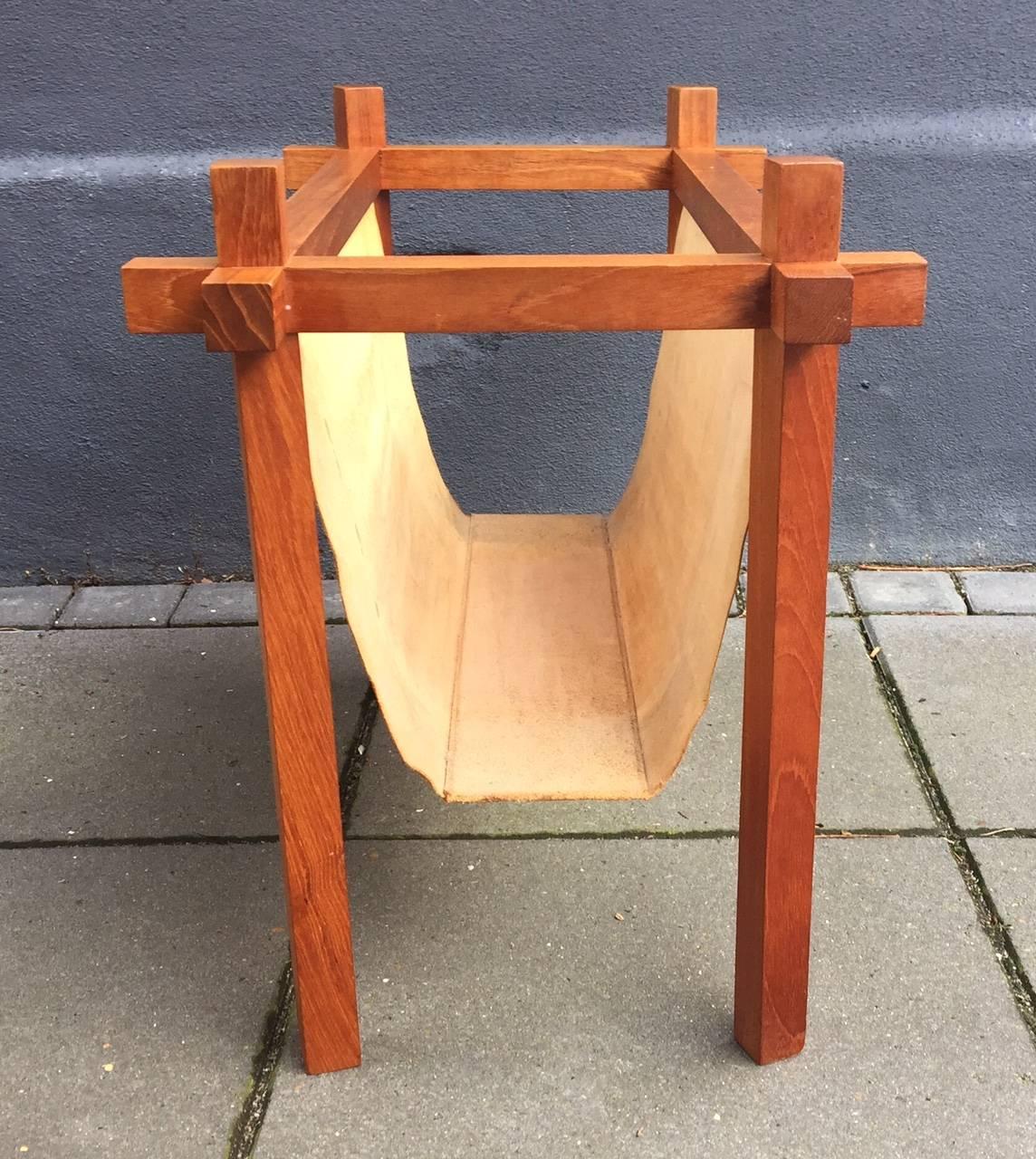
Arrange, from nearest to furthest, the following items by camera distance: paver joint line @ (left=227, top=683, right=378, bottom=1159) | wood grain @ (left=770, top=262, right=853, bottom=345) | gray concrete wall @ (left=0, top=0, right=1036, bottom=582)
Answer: wood grain @ (left=770, top=262, right=853, bottom=345) → paver joint line @ (left=227, top=683, right=378, bottom=1159) → gray concrete wall @ (left=0, top=0, right=1036, bottom=582)

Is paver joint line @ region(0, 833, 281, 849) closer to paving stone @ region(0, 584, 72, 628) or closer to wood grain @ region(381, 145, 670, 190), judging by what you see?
paving stone @ region(0, 584, 72, 628)

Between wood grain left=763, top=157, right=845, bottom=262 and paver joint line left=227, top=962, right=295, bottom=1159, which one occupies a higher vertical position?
wood grain left=763, top=157, right=845, bottom=262

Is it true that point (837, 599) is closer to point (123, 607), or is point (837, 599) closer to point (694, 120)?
point (694, 120)

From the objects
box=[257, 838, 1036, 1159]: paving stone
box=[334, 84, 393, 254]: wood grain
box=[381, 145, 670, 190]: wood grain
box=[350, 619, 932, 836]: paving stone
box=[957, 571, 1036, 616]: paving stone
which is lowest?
box=[957, 571, 1036, 616]: paving stone

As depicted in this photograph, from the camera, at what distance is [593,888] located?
2.13 metres

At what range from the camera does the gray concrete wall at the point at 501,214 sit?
2994 millimetres

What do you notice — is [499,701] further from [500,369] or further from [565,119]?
[565,119]

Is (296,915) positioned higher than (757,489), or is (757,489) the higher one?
(757,489)

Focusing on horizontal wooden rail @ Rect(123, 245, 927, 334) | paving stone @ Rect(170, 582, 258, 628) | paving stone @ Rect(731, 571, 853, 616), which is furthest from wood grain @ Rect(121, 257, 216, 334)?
paving stone @ Rect(731, 571, 853, 616)

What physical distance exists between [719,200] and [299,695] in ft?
3.11

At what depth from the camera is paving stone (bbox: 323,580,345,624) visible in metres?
3.12

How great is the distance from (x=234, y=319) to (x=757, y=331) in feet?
2.07

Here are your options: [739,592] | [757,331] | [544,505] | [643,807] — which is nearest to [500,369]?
[544,505]

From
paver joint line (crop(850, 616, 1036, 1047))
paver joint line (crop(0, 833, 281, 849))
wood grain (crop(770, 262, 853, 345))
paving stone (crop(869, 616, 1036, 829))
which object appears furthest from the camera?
paving stone (crop(869, 616, 1036, 829))
